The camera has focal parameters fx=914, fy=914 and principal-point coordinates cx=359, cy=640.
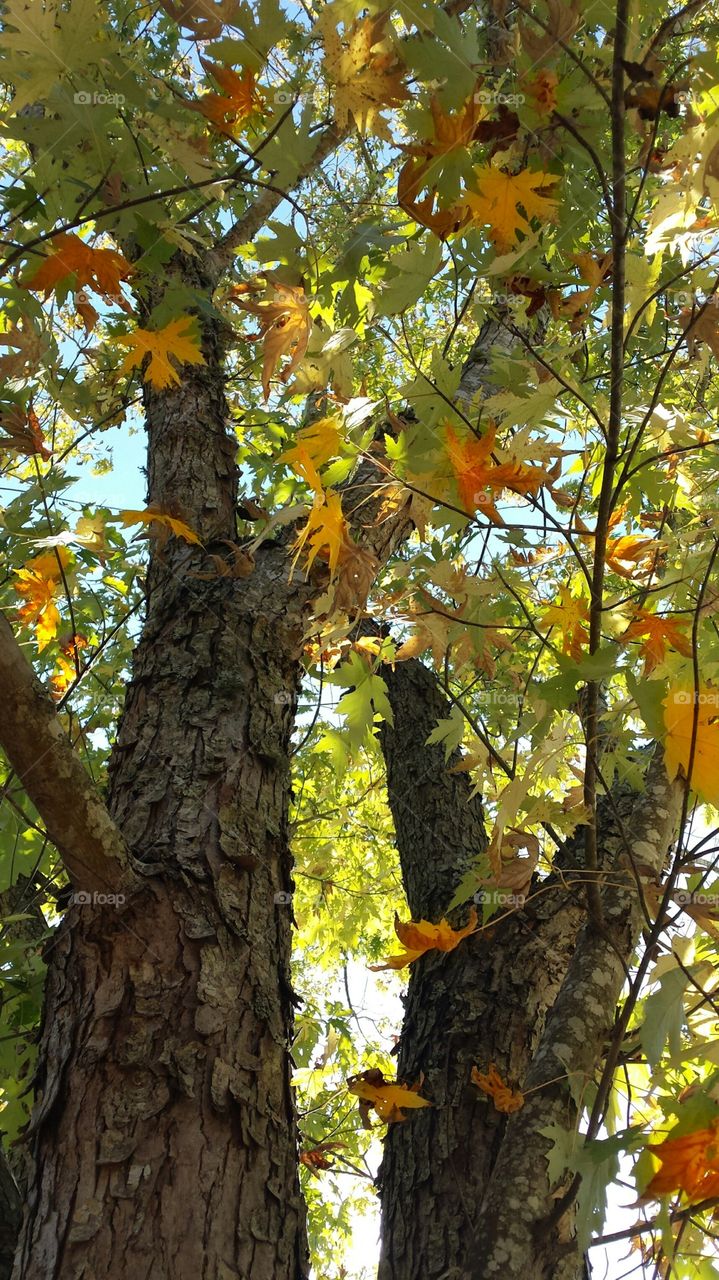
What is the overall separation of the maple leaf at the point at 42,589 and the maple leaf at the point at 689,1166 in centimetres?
205

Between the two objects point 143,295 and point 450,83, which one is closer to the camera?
point 450,83

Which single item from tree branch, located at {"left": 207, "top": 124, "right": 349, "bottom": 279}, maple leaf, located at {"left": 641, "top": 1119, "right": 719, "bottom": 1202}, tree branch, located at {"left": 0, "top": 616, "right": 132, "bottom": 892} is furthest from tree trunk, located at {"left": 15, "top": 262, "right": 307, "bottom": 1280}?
tree branch, located at {"left": 207, "top": 124, "right": 349, "bottom": 279}

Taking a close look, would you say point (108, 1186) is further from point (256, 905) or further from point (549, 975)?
point (549, 975)

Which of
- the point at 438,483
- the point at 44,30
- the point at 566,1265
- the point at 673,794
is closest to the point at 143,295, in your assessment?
the point at 44,30

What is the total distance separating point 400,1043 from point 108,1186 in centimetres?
108

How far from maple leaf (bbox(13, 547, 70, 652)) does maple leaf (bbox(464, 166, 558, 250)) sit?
1623mm

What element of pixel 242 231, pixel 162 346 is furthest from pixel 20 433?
pixel 242 231

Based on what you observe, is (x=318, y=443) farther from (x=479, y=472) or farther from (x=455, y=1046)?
(x=455, y=1046)

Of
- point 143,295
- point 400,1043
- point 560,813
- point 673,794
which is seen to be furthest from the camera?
point 143,295

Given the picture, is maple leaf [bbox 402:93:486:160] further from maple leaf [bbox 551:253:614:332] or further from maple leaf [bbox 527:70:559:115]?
maple leaf [bbox 551:253:614:332]

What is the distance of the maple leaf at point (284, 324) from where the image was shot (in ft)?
5.21

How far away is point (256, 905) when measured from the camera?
197 centimetres

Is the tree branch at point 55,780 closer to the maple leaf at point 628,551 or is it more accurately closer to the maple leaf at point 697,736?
the maple leaf at point 697,736

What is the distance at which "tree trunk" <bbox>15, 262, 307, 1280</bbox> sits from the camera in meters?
1.48
